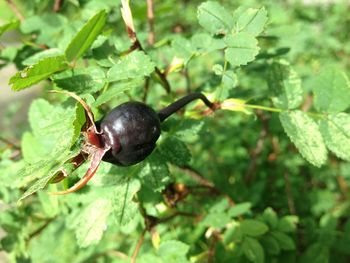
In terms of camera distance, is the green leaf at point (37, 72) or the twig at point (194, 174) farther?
the twig at point (194, 174)

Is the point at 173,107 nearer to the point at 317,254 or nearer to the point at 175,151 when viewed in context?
the point at 175,151

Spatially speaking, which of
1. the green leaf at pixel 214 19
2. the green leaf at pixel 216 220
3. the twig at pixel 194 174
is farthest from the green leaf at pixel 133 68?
the green leaf at pixel 216 220

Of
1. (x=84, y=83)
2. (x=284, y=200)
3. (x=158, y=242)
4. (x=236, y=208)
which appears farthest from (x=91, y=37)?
(x=284, y=200)

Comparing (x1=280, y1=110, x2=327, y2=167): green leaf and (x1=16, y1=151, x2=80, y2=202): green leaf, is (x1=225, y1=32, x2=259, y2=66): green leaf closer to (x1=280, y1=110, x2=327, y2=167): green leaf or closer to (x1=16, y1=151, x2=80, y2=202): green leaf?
(x1=280, y1=110, x2=327, y2=167): green leaf

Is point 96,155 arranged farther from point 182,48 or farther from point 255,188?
point 255,188

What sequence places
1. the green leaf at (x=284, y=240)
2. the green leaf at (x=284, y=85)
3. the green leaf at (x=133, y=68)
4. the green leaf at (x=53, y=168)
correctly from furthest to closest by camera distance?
1. the green leaf at (x=284, y=240)
2. the green leaf at (x=284, y=85)
3. the green leaf at (x=133, y=68)
4. the green leaf at (x=53, y=168)

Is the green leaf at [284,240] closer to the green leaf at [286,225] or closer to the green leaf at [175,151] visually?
the green leaf at [286,225]
